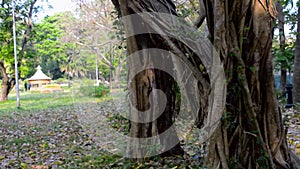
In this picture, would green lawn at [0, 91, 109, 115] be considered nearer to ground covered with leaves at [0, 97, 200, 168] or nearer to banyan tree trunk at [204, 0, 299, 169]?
ground covered with leaves at [0, 97, 200, 168]

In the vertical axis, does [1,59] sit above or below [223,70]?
above

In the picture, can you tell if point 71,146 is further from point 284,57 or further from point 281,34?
point 281,34

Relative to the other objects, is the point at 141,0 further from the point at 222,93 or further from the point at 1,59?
the point at 1,59

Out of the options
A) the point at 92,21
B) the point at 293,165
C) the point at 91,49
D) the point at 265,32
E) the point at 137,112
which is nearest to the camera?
the point at 265,32

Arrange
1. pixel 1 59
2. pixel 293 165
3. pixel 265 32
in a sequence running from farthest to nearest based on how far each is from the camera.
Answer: pixel 1 59 < pixel 293 165 < pixel 265 32

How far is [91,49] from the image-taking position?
20.1 m

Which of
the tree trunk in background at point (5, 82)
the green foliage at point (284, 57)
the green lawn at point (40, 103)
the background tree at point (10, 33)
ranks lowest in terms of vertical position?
the green lawn at point (40, 103)

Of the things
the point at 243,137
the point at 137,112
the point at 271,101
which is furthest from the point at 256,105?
the point at 137,112

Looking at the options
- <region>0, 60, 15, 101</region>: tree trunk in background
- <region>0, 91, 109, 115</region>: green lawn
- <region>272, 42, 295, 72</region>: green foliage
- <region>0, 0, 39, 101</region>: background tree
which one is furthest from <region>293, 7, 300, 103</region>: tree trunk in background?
<region>0, 60, 15, 101</region>: tree trunk in background

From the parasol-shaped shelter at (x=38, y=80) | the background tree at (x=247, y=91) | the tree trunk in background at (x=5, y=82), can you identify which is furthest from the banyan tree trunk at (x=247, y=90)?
the parasol-shaped shelter at (x=38, y=80)

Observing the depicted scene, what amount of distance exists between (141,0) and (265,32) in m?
1.15

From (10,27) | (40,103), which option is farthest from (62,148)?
(10,27)

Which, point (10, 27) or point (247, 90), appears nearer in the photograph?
point (247, 90)

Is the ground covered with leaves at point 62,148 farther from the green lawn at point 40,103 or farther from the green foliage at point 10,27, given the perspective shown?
the green foliage at point 10,27
